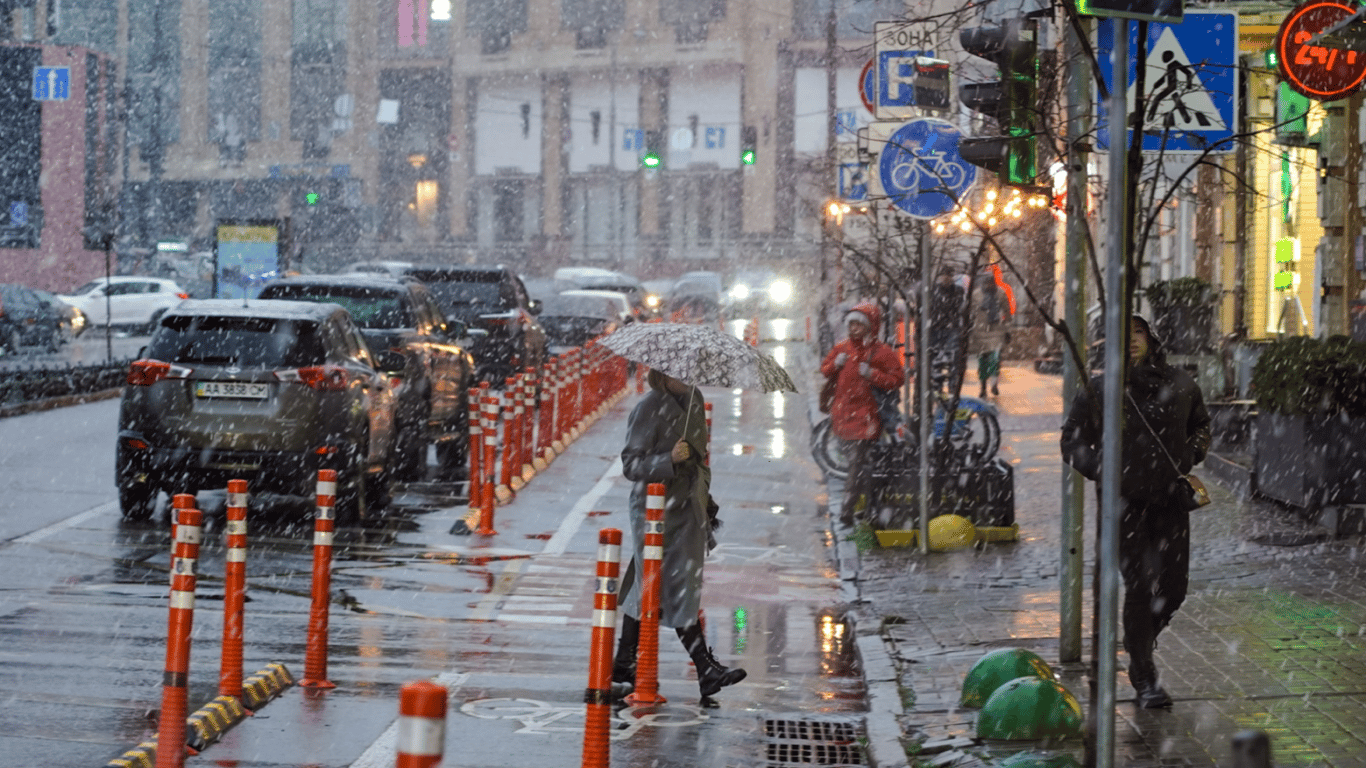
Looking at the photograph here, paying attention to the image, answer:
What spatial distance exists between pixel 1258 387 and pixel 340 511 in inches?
281

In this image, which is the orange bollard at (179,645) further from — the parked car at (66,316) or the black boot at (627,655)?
the parked car at (66,316)

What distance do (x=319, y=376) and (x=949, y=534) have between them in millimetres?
4909

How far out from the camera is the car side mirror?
1797 cm

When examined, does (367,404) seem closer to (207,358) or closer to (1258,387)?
(207,358)

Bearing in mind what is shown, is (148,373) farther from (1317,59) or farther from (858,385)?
(1317,59)

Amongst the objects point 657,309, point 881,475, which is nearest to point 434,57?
point 657,309

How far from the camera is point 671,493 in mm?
8742

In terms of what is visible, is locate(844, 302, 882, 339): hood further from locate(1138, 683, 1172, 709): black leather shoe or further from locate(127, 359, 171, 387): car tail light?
locate(1138, 683, 1172, 709): black leather shoe

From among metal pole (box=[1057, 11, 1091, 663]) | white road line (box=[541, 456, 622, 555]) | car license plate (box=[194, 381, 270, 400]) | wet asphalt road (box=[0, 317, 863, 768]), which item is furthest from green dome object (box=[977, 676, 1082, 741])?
car license plate (box=[194, 381, 270, 400])

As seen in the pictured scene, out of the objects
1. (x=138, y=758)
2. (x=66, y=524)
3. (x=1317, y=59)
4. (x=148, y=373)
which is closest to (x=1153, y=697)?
(x=138, y=758)

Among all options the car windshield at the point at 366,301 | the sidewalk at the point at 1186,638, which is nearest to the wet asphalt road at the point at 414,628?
the sidewalk at the point at 1186,638

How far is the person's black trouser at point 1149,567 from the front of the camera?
25.3ft

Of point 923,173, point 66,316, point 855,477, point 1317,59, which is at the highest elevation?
point 1317,59

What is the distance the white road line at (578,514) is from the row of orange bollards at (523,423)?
0.58m
